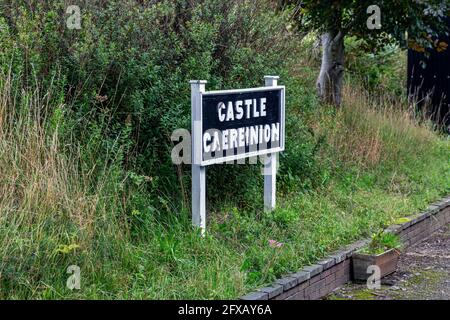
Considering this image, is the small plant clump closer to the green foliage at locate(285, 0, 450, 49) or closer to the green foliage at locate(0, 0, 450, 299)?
the green foliage at locate(0, 0, 450, 299)

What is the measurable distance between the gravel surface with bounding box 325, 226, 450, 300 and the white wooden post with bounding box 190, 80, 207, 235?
4.19ft

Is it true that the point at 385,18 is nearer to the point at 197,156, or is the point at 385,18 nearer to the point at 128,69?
the point at 128,69

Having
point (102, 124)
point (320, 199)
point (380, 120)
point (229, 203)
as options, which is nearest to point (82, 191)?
point (102, 124)

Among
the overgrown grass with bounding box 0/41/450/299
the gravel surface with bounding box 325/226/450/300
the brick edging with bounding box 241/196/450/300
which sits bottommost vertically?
the gravel surface with bounding box 325/226/450/300

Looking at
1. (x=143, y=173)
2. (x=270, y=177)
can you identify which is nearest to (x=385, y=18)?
(x=270, y=177)

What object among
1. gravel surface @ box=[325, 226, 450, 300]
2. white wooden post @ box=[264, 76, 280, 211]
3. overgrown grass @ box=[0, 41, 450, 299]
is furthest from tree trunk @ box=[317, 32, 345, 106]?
white wooden post @ box=[264, 76, 280, 211]

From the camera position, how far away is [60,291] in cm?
505

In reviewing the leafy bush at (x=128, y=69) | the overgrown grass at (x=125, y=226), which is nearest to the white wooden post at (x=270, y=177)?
the overgrown grass at (x=125, y=226)

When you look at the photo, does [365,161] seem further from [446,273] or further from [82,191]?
[82,191]

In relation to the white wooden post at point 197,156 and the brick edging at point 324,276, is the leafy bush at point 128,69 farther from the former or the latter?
the brick edging at point 324,276

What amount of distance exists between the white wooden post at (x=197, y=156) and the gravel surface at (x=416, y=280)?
1.28 meters

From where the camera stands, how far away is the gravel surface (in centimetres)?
665

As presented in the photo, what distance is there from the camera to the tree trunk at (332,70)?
1202 centimetres

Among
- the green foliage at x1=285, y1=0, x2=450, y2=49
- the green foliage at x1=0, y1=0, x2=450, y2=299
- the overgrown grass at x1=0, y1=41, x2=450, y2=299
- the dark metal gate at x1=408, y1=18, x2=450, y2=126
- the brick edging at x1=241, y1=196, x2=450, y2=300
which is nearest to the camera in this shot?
the overgrown grass at x1=0, y1=41, x2=450, y2=299
